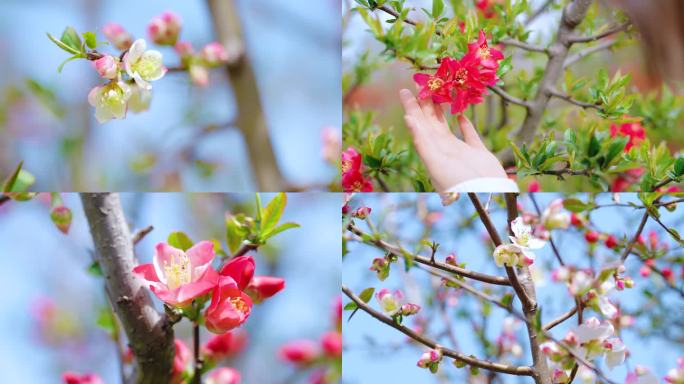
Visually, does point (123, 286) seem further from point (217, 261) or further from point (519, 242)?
point (519, 242)

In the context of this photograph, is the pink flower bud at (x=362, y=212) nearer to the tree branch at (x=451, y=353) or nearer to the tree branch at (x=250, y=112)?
the tree branch at (x=451, y=353)

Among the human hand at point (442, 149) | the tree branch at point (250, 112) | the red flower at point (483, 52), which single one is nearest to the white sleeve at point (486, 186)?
the human hand at point (442, 149)

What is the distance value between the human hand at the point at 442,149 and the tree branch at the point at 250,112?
51cm

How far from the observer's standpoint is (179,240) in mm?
616

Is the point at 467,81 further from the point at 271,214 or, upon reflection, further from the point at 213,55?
the point at 213,55

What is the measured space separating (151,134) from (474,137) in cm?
106

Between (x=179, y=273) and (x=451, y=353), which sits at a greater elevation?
(x=179, y=273)

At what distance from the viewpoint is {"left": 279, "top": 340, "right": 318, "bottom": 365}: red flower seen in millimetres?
1163

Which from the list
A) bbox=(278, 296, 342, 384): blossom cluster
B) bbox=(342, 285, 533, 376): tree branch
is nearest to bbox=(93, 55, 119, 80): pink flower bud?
bbox=(342, 285, 533, 376): tree branch

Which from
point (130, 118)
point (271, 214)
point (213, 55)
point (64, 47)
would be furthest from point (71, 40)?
point (130, 118)

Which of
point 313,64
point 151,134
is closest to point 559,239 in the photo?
point 151,134

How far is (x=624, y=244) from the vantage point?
76cm

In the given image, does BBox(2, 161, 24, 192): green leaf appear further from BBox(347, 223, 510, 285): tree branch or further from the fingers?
the fingers

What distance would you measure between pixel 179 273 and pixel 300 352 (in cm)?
63
